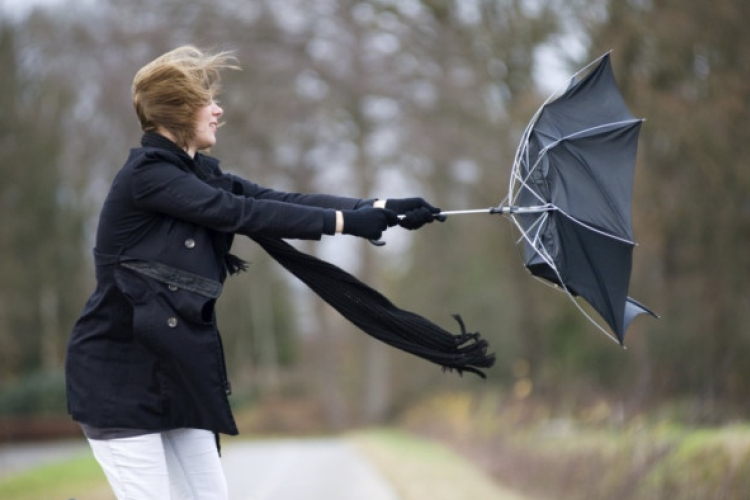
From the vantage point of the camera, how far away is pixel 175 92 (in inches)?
171

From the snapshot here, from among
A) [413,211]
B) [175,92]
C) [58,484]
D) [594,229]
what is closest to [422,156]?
[58,484]

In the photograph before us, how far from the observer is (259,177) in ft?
109

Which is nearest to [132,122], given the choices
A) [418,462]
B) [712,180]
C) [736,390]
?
[418,462]

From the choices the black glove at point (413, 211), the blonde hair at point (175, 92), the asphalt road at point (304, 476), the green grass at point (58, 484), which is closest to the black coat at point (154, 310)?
the blonde hair at point (175, 92)

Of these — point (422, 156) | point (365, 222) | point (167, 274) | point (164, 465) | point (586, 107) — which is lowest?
point (164, 465)

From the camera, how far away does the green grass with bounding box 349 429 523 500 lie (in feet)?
39.8

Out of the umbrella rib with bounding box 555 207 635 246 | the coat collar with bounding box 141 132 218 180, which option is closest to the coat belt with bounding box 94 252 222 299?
the coat collar with bounding box 141 132 218 180

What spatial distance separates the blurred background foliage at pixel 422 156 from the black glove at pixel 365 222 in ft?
21.3

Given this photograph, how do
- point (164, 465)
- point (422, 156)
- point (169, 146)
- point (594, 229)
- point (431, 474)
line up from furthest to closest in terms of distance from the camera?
point (422, 156) → point (431, 474) → point (594, 229) → point (169, 146) → point (164, 465)

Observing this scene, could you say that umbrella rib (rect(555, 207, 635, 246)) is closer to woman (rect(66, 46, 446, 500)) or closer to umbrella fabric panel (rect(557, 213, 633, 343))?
umbrella fabric panel (rect(557, 213, 633, 343))

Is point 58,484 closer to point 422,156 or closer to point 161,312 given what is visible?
point 161,312

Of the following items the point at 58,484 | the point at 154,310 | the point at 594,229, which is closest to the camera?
the point at 154,310

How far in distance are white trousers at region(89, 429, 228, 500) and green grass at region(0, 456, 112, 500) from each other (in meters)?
7.31

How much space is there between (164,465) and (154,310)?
0.56m
